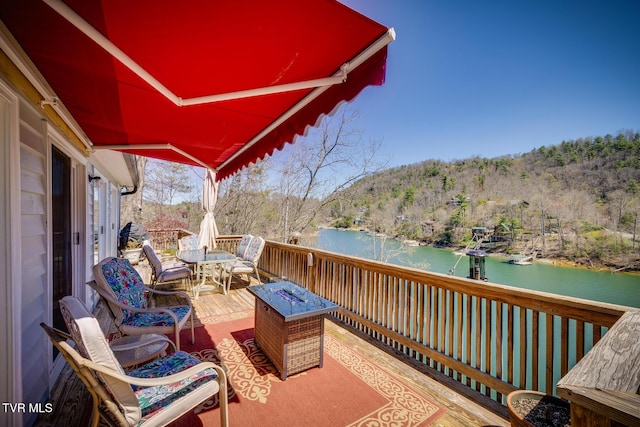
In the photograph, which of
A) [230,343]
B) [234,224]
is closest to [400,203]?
[234,224]

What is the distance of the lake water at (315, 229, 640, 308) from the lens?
14727 millimetres

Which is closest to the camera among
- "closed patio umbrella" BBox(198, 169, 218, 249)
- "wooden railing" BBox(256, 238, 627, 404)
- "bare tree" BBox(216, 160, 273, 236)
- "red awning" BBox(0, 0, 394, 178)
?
"red awning" BBox(0, 0, 394, 178)

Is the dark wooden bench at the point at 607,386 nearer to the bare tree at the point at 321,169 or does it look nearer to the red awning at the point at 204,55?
the red awning at the point at 204,55

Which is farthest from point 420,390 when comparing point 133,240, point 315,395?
point 133,240

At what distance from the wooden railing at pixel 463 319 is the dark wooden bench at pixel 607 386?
84 cm

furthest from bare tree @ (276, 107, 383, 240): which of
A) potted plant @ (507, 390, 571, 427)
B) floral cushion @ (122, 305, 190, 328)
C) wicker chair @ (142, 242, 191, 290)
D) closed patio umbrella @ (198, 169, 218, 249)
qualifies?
potted plant @ (507, 390, 571, 427)

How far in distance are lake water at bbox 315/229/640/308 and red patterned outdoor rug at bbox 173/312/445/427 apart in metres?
10.7

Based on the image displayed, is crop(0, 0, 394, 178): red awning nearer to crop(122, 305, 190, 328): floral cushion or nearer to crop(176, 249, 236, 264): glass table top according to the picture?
crop(122, 305, 190, 328): floral cushion

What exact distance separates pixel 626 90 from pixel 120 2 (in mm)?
36026

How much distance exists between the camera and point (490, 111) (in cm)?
2181

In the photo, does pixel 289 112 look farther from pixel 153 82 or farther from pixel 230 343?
pixel 230 343

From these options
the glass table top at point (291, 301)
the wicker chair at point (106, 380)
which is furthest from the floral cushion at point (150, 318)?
the wicker chair at point (106, 380)

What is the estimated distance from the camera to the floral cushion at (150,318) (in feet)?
8.33

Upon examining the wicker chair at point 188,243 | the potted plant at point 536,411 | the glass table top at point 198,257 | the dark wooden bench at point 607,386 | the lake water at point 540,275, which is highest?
the dark wooden bench at point 607,386
